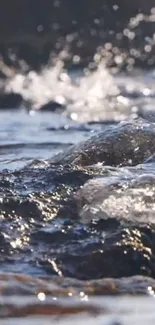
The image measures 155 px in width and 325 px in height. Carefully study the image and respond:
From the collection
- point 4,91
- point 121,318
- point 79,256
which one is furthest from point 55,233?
point 4,91

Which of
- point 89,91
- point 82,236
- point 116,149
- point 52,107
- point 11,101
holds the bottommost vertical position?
point 82,236

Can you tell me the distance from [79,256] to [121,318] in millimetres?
479

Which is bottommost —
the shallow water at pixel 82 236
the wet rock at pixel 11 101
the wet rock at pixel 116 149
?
the shallow water at pixel 82 236

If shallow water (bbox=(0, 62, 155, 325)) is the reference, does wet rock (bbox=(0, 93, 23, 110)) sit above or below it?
above

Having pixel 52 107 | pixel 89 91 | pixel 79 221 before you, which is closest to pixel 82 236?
pixel 79 221

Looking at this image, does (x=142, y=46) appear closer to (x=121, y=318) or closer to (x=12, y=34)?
(x=12, y=34)

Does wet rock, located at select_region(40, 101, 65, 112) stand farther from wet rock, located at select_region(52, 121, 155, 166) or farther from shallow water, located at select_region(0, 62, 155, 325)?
wet rock, located at select_region(52, 121, 155, 166)

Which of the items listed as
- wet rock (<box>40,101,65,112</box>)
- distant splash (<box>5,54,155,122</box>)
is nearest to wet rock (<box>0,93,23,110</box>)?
distant splash (<box>5,54,155,122</box>)

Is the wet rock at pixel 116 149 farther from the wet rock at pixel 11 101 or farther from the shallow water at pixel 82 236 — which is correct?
the wet rock at pixel 11 101

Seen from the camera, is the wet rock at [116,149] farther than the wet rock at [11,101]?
No

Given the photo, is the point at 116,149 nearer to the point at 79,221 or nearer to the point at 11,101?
the point at 79,221

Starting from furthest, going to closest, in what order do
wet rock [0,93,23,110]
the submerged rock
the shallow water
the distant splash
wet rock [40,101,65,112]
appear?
wet rock [0,93,23,110] → wet rock [40,101,65,112] → the distant splash → the submerged rock → the shallow water

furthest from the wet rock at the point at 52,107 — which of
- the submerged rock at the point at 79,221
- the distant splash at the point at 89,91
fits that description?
the submerged rock at the point at 79,221

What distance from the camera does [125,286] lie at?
284 centimetres
